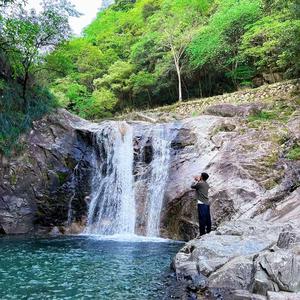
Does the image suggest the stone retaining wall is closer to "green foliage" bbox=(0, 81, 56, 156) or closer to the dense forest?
the dense forest

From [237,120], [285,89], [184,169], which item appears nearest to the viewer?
[184,169]

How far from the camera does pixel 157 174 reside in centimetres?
1480

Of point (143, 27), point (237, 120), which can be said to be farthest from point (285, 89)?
point (143, 27)

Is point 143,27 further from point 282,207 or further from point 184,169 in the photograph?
point 282,207

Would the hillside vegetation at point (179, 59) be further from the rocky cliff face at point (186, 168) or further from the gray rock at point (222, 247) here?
the gray rock at point (222, 247)

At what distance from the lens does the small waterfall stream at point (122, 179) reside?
14133 mm

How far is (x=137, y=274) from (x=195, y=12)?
25473mm

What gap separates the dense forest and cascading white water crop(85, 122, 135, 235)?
3237mm

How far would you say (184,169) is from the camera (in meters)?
→ 14.1

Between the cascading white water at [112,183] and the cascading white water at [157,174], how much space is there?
0.79 meters

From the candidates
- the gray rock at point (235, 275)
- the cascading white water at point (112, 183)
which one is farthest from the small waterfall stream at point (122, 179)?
the gray rock at point (235, 275)

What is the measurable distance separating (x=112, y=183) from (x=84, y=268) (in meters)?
7.28

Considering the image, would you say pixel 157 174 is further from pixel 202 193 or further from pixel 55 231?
pixel 202 193

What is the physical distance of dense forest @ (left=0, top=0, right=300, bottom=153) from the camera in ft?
53.5
